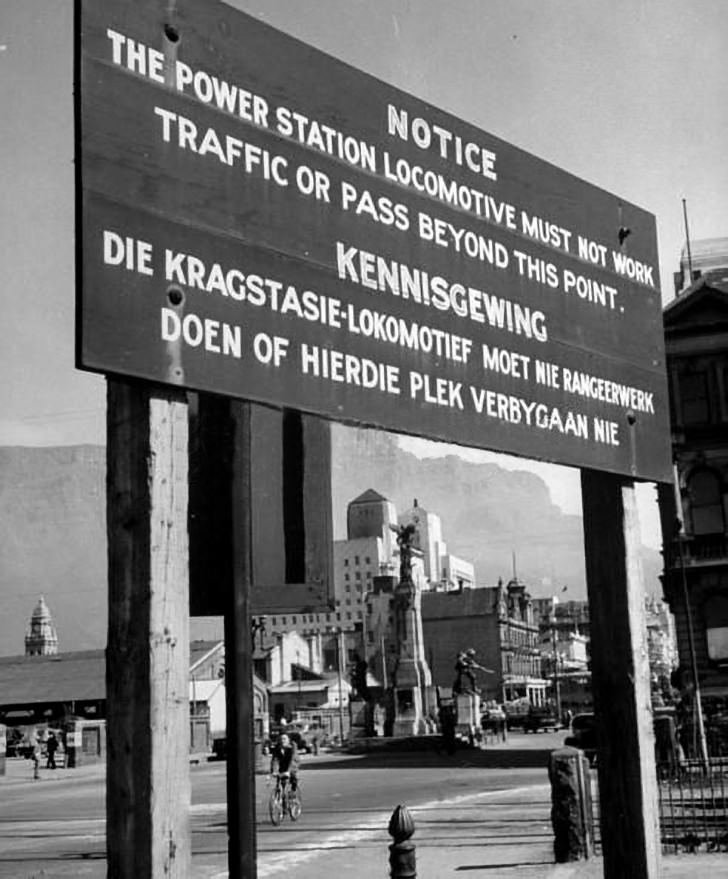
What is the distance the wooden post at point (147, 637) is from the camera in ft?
11.9

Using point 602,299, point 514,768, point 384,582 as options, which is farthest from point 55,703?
point 602,299

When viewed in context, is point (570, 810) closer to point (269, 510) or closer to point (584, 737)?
point (269, 510)

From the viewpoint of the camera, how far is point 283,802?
69.7 ft

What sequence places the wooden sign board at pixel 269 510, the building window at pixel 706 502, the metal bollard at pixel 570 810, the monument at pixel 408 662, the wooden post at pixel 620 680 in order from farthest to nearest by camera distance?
1. the monument at pixel 408 662
2. the building window at pixel 706 502
3. the metal bollard at pixel 570 810
4. the wooden post at pixel 620 680
5. the wooden sign board at pixel 269 510

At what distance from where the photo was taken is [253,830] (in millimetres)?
4090

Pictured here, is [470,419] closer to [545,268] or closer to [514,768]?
[545,268]

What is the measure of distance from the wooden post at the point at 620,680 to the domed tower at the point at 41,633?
581ft

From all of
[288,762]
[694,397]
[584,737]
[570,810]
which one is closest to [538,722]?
[694,397]

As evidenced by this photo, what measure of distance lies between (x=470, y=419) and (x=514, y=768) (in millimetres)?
32415

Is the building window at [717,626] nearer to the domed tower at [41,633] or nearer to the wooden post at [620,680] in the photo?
the wooden post at [620,680]

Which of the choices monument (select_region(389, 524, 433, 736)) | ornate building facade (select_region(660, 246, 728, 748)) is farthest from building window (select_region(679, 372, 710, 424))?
monument (select_region(389, 524, 433, 736))

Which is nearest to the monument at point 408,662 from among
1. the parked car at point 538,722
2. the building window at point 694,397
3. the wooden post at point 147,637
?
the parked car at point 538,722

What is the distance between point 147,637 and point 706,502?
129 feet

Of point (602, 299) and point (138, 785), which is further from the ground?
point (602, 299)
